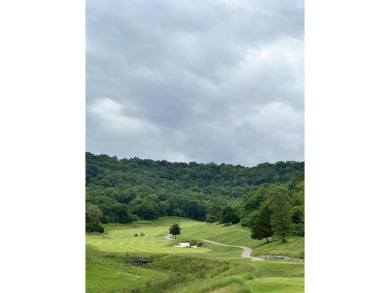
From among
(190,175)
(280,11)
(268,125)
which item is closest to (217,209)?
(268,125)

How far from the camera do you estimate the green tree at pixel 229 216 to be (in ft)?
136

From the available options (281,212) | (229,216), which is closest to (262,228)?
(281,212)

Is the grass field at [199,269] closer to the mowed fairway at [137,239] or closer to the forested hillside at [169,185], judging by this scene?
the mowed fairway at [137,239]

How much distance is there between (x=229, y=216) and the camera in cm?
4150

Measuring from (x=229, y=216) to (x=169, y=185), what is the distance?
40581mm

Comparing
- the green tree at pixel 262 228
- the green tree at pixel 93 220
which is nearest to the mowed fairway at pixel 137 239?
the green tree at pixel 93 220

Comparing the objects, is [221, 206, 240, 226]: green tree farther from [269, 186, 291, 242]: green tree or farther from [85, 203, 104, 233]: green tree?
[85, 203, 104, 233]: green tree

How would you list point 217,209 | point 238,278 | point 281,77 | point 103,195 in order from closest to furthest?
point 238,278
point 217,209
point 103,195
point 281,77

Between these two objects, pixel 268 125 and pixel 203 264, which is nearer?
pixel 203 264

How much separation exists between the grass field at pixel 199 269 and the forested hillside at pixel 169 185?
8.78m

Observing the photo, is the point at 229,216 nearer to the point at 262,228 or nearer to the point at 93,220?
the point at 262,228
